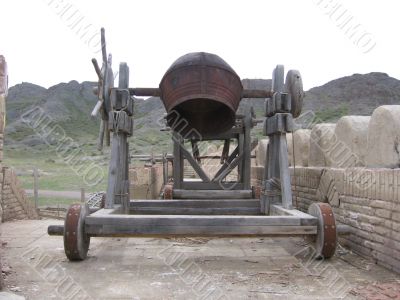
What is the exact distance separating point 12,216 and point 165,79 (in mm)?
4926

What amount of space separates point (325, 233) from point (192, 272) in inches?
54.5

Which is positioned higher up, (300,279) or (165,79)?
(165,79)

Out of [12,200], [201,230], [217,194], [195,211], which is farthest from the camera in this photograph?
[12,200]

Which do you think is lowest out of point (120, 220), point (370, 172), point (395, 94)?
point (120, 220)

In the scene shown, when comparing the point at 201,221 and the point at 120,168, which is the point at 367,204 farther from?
the point at 120,168

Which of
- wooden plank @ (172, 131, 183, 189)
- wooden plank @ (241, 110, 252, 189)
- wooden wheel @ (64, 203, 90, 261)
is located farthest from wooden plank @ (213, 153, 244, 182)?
wooden wheel @ (64, 203, 90, 261)

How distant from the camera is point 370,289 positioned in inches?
143

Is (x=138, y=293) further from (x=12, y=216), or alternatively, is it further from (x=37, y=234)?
(x=12, y=216)

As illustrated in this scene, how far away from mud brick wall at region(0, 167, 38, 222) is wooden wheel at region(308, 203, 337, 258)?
5855 mm

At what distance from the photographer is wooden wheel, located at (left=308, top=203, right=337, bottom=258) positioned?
4.43 metres

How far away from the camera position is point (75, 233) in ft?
14.6

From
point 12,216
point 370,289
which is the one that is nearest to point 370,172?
point 370,289

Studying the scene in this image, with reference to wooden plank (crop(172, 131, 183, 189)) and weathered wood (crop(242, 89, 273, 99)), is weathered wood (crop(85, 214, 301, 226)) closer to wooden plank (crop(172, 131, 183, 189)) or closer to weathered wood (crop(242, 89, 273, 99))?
weathered wood (crop(242, 89, 273, 99))

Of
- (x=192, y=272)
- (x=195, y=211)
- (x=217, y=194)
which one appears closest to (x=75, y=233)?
(x=192, y=272)
